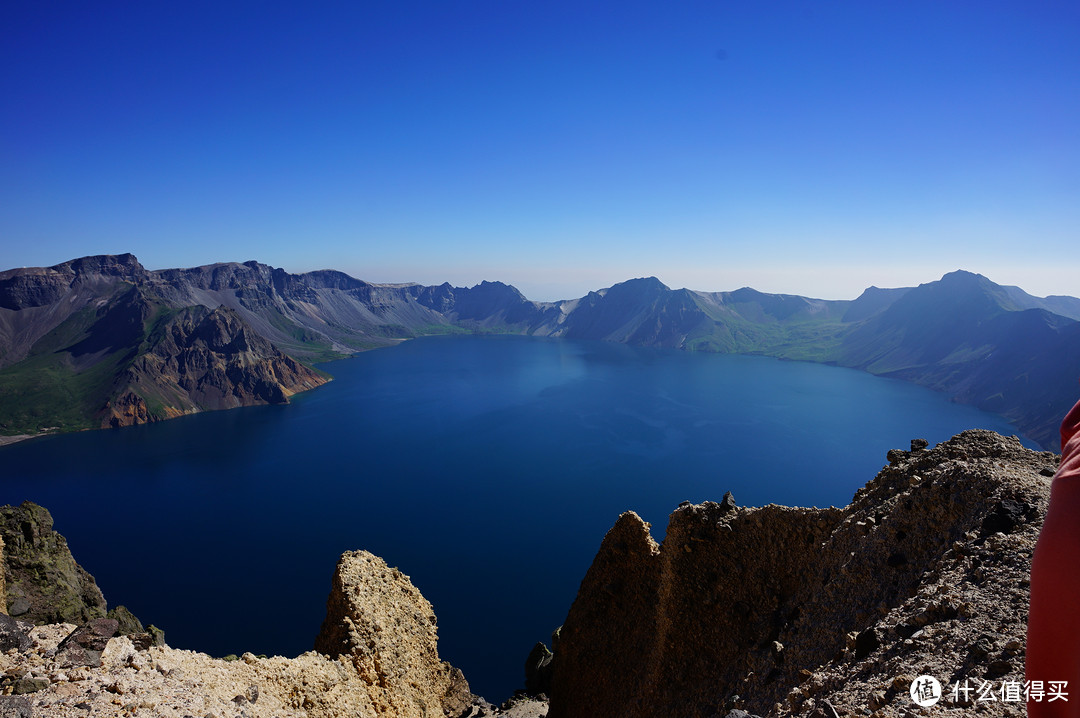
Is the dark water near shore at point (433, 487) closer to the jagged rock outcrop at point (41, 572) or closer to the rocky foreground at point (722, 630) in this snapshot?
the jagged rock outcrop at point (41, 572)

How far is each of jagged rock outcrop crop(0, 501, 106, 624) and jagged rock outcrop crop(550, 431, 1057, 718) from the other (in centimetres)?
2103

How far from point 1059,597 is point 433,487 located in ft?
278

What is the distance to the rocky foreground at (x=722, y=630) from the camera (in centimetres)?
952

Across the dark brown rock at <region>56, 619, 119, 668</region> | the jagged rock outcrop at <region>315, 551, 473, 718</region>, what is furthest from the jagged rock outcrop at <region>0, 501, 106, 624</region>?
the dark brown rock at <region>56, 619, 119, 668</region>

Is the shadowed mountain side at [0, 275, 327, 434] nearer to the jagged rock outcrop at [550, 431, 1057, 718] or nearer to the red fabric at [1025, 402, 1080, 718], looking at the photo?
the jagged rock outcrop at [550, 431, 1057, 718]

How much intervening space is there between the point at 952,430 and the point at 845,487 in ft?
175

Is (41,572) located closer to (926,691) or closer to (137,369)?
(926,691)

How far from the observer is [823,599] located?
1419 cm

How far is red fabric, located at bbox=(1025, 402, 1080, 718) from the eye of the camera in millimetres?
2564

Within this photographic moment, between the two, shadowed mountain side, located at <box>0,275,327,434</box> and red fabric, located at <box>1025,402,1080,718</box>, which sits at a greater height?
red fabric, located at <box>1025,402,1080,718</box>

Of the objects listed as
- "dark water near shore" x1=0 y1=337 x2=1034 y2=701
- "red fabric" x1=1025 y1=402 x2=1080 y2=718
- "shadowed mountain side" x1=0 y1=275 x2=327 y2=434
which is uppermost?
"red fabric" x1=1025 y1=402 x2=1080 y2=718

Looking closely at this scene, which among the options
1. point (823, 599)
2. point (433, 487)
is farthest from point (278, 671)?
point (433, 487)

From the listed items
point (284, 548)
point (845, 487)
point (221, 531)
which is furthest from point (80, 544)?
point (845, 487)

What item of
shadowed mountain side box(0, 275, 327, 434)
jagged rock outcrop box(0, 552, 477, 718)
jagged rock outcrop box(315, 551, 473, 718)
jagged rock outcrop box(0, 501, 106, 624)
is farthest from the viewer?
shadowed mountain side box(0, 275, 327, 434)
